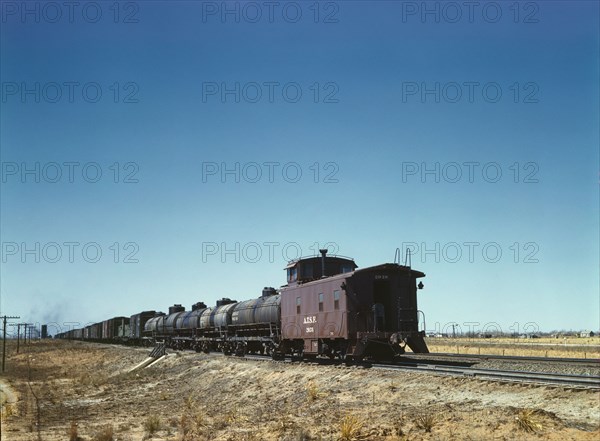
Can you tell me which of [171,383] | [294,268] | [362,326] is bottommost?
[171,383]

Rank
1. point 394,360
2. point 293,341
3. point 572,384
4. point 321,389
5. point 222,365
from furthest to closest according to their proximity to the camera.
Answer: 1. point 222,365
2. point 293,341
3. point 394,360
4. point 321,389
5. point 572,384

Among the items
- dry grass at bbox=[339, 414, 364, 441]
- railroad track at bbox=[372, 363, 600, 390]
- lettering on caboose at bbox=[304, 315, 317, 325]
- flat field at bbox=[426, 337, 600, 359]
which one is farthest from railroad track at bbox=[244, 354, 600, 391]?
flat field at bbox=[426, 337, 600, 359]

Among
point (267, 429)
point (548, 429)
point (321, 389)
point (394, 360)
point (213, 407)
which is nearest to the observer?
point (548, 429)

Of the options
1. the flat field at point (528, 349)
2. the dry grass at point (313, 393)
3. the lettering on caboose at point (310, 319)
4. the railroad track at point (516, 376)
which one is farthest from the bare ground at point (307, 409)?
the flat field at point (528, 349)

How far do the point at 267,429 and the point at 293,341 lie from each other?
13322mm

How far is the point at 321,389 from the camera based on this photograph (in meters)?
19.9

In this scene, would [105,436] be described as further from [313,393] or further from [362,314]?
[362,314]

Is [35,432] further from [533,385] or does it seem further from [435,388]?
[533,385]

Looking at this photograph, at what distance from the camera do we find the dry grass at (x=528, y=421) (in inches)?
461

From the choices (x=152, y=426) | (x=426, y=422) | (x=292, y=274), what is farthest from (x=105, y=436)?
(x=292, y=274)

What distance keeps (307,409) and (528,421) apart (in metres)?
7.27

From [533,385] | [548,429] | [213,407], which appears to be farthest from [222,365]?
[548,429]

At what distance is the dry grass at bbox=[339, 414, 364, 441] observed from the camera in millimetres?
13375

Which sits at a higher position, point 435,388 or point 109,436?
point 435,388
